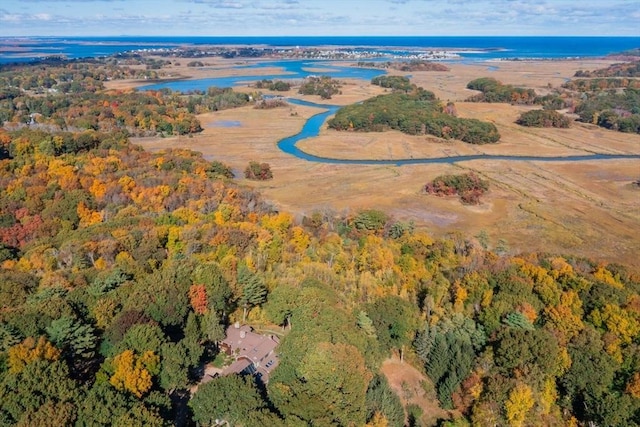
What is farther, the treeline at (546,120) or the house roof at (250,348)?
the treeline at (546,120)

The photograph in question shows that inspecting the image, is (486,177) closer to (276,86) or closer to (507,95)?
(507,95)

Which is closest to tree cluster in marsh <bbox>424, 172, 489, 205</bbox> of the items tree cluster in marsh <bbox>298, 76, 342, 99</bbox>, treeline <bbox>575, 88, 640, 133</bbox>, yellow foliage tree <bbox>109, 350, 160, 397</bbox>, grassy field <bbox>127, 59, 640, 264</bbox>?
grassy field <bbox>127, 59, 640, 264</bbox>

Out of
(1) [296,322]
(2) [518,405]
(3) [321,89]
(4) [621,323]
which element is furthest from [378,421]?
(3) [321,89]

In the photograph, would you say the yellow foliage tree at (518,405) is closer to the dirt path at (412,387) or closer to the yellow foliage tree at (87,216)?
the dirt path at (412,387)

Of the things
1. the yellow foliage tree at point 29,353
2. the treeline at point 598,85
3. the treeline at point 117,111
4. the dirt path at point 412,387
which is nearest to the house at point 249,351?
the dirt path at point 412,387

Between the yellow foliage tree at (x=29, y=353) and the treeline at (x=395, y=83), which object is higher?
the yellow foliage tree at (x=29, y=353)

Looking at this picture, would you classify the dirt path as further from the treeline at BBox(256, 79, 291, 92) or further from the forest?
the treeline at BBox(256, 79, 291, 92)

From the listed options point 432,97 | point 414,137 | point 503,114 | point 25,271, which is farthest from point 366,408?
point 432,97

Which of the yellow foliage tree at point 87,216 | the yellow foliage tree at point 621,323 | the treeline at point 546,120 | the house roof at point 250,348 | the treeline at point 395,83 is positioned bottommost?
the treeline at point 395,83
